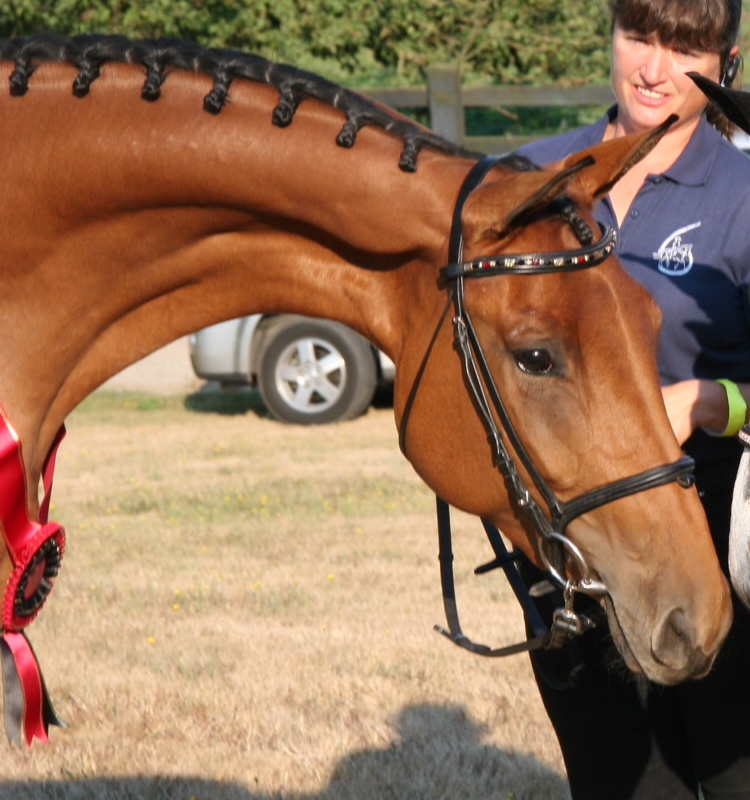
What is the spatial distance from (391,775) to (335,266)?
82.8 inches

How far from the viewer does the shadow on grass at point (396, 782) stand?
12.4 ft

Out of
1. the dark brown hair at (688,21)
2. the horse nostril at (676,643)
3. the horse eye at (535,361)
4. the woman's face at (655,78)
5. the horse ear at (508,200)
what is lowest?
the horse nostril at (676,643)

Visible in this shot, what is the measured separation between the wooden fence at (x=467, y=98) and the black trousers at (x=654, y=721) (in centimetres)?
904

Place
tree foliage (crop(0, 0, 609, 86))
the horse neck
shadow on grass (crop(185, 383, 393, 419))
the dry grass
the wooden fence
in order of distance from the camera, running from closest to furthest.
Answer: the horse neck → the dry grass → shadow on grass (crop(185, 383, 393, 419)) → the wooden fence → tree foliage (crop(0, 0, 609, 86))

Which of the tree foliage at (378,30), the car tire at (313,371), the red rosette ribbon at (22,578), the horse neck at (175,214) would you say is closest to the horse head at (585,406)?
the horse neck at (175,214)

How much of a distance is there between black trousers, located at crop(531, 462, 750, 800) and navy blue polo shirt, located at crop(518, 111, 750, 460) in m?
0.28

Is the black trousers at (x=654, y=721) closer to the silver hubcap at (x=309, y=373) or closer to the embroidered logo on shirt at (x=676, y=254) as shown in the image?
the embroidered logo on shirt at (x=676, y=254)

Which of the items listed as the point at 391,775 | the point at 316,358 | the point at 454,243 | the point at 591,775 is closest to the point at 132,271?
the point at 454,243

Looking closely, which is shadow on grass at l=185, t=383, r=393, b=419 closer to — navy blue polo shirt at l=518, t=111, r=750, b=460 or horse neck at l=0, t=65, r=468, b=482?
navy blue polo shirt at l=518, t=111, r=750, b=460

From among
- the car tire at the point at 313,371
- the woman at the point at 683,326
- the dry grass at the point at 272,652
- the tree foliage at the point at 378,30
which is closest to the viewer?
the woman at the point at 683,326

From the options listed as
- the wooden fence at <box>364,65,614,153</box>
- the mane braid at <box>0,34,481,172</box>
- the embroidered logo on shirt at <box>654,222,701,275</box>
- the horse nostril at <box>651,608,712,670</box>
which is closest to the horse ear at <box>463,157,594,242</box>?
the mane braid at <box>0,34,481,172</box>

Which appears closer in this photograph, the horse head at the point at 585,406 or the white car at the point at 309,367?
the horse head at the point at 585,406

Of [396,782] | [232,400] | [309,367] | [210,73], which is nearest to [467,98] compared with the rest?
[309,367]

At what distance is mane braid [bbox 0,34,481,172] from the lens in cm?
227
